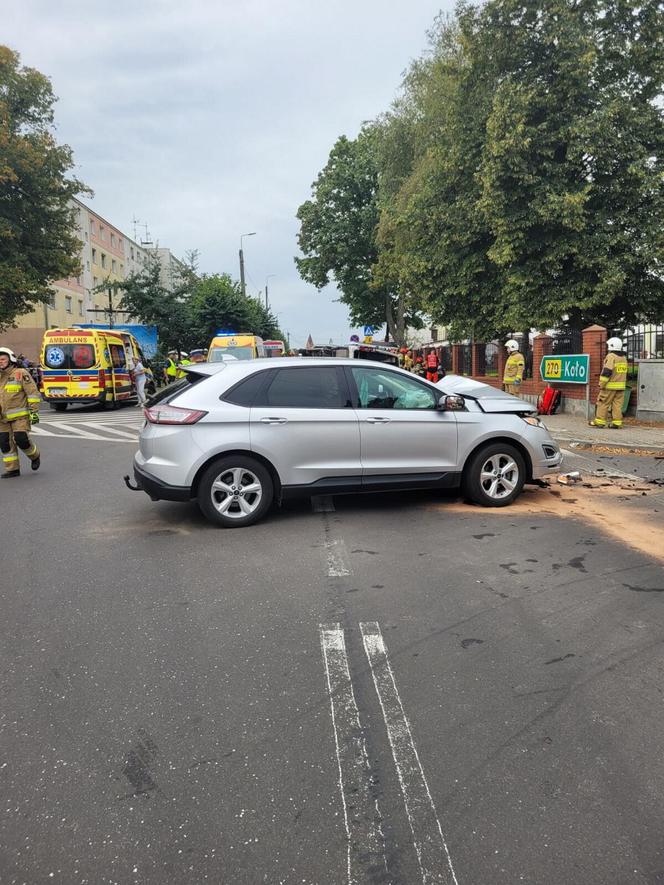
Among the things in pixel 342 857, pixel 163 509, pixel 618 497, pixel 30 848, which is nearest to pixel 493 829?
pixel 342 857

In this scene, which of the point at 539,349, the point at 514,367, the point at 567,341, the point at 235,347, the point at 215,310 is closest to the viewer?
the point at 514,367

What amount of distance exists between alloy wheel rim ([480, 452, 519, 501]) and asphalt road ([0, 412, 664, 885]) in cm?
114

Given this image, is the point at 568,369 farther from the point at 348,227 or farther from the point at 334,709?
the point at 348,227

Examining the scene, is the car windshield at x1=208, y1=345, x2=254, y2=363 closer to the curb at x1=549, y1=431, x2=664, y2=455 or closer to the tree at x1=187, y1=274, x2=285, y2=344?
the curb at x1=549, y1=431, x2=664, y2=455

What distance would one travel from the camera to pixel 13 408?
9.61m

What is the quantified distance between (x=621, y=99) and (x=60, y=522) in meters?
16.5

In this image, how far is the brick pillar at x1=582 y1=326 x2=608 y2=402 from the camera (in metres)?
15.6

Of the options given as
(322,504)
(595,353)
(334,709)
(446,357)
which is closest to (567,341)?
(595,353)

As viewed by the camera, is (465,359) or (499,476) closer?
(499,476)

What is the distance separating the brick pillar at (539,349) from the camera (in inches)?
727

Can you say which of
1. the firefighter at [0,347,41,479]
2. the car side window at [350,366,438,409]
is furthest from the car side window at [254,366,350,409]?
the firefighter at [0,347,41,479]

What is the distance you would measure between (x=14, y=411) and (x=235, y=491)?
16.0ft

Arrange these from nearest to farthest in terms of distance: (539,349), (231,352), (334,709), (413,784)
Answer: (413,784), (334,709), (539,349), (231,352)

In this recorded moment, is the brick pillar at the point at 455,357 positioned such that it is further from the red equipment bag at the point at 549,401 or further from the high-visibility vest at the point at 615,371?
the high-visibility vest at the point at 615,371
